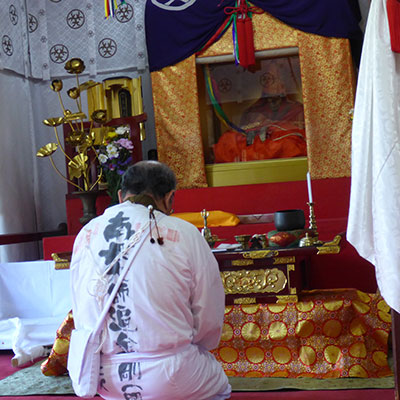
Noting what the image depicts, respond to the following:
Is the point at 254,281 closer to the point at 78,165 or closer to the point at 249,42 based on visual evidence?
the point at 78,165

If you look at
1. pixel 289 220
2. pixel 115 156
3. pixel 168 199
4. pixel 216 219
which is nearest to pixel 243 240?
pixel 289 220

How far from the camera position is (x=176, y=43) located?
536cm

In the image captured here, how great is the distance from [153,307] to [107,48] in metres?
4.37

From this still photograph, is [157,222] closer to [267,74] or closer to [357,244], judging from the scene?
[357,244]

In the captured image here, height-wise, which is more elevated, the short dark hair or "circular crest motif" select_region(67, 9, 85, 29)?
"circular crest motif" select_region(67, 9, 85, 29)

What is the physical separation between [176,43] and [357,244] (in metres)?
3.62

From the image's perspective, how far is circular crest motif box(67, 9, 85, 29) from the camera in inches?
237

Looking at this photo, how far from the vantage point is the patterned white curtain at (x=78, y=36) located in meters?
5.89

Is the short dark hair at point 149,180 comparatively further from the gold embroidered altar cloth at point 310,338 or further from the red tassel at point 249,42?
the red tassel at point 249,42

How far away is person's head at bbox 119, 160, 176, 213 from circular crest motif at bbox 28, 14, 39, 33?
14.0 feet

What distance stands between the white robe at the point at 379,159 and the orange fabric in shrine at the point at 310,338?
1069 mm

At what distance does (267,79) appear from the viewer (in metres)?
5.48

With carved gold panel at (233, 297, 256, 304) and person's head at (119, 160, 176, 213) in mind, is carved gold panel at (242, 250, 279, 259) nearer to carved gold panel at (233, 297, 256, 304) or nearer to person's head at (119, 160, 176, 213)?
carved gold panel at (233, 297, 256, 304)

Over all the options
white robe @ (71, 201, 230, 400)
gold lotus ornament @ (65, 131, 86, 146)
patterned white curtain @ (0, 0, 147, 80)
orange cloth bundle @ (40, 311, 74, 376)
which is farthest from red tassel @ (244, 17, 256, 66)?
white robe @ (71, 201, 230, 400)
